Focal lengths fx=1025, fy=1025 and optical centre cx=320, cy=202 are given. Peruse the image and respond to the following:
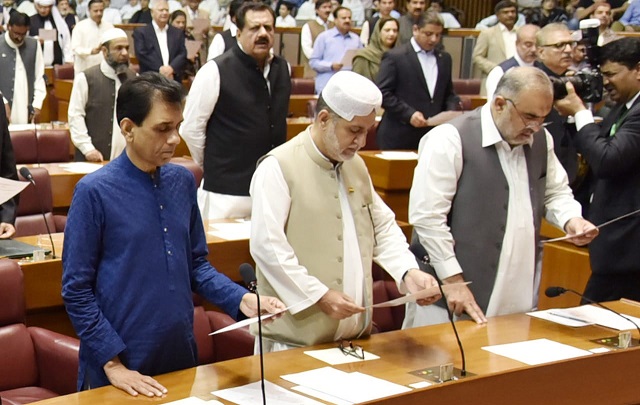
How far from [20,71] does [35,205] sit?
3214mm

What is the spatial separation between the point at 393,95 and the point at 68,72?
5.52 m

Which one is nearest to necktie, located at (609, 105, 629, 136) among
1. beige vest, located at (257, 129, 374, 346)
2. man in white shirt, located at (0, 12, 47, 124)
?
beige vest, located at (257, 129, 374, 346)

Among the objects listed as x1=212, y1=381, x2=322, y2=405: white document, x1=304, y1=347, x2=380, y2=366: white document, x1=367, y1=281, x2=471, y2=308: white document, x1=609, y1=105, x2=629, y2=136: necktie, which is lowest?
x1=304, y1=347, x2=380, y2=366: white document

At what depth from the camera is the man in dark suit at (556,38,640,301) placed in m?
3.71

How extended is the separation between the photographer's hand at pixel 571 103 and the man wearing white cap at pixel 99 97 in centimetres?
283

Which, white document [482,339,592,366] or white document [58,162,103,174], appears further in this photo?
white document [58,162,103,174]

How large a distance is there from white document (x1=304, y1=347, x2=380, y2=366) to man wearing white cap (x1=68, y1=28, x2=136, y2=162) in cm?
334

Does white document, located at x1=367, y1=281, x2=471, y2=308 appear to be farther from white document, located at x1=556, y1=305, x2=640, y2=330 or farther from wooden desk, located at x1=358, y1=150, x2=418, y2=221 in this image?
wooden desk, located at x1=358, y1=150, x2=418, y2=221

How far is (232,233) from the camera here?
4.26m

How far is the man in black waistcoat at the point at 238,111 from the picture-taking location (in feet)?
14.4

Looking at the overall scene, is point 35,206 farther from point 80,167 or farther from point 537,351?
point 537,351

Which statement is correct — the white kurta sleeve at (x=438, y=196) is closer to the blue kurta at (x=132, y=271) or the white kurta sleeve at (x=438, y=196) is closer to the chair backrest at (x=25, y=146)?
the blue kurta at (x=132, y=271)

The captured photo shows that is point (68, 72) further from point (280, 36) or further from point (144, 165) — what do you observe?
point (144, 165)

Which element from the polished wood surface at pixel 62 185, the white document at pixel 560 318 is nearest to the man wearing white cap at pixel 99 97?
the polished wood surface at pixel 62 185
